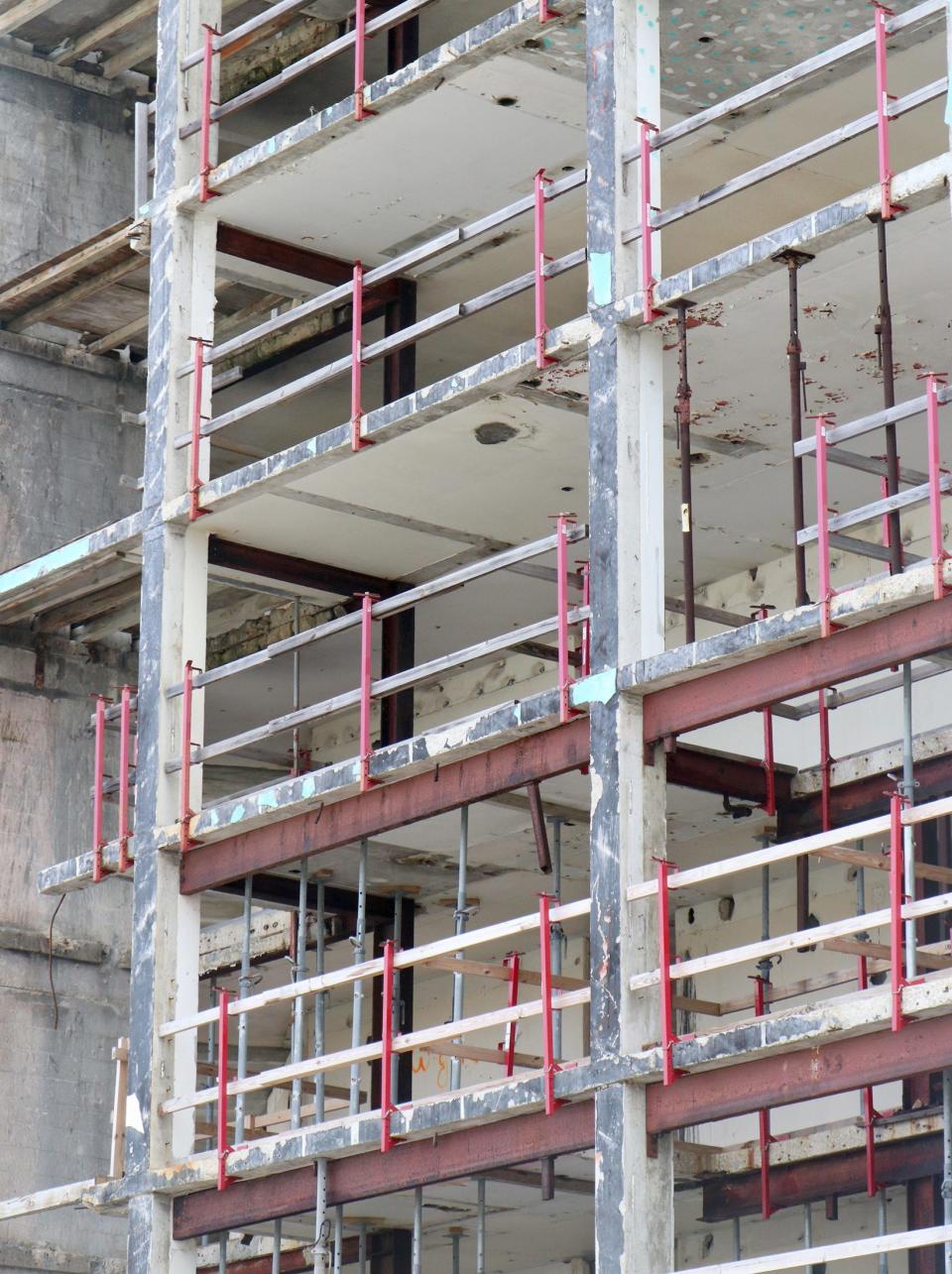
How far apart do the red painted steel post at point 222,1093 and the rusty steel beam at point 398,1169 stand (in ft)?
0.90

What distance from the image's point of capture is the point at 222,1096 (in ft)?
57.0

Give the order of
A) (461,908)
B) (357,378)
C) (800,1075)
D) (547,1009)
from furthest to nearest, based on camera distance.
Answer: (357,378)
(461,908)
(547,1009)
(800,1075)

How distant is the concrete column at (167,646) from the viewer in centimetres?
1830

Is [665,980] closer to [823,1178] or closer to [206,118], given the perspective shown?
[823,1178]

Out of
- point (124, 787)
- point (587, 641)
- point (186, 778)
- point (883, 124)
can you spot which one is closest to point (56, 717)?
point (124, 787)

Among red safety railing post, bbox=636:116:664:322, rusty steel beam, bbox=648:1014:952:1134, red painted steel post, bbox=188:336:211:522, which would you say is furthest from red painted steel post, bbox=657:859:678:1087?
red painted steel post, bbox=188:336:211:522

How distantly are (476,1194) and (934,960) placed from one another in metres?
3.95

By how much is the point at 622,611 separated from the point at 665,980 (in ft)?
7.18

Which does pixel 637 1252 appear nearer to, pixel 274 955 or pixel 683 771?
pixel 683 771

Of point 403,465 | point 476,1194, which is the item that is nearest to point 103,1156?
point 476,1194

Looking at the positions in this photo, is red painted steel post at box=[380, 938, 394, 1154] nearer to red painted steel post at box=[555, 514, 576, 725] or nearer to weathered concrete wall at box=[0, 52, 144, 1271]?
red painted steel post at box=[555, 514, 576, 725]

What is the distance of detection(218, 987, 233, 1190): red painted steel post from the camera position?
17203mm

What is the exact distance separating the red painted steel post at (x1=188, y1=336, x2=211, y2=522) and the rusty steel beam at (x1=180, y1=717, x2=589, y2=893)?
232cm

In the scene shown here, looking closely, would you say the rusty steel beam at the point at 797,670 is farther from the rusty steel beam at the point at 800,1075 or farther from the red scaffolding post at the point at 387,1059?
the red scaffolding post at the point at 387,1059
